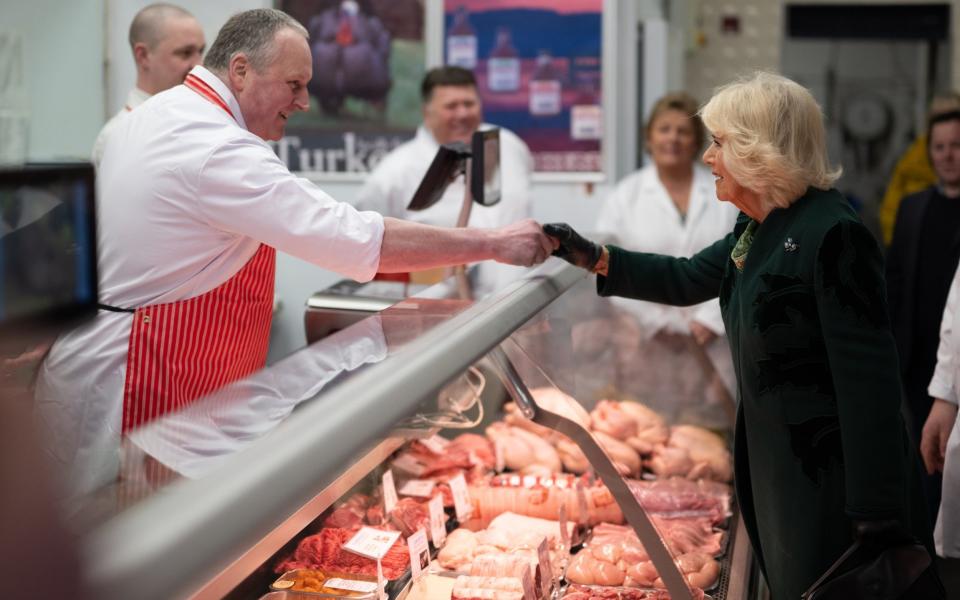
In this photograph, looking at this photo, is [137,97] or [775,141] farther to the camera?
[137,97]

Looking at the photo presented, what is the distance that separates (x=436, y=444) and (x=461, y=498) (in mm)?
214

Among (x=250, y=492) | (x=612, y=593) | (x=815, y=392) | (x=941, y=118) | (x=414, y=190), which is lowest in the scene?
(x=612, y=593)

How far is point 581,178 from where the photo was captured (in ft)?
20.7

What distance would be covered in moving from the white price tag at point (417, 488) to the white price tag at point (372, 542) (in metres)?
0.24

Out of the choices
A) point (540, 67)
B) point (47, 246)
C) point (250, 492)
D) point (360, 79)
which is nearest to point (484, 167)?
point (47, 246)

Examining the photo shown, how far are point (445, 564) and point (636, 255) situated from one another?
2.81 feet

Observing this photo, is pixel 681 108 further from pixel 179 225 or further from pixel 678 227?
pixel 179 225

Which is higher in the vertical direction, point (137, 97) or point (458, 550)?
point (137, 97)

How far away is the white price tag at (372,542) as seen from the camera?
2.33m

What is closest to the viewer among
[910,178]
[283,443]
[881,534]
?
[283,443]

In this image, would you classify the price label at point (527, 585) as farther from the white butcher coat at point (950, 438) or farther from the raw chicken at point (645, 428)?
the white butcher coat at point (950, 438)

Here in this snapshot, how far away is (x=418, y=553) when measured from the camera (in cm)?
238

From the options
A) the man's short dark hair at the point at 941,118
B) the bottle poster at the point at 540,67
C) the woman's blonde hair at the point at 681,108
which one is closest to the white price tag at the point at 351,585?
the woman's blonde hair at the point at 681,108

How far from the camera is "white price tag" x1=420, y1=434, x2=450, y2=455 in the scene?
301cm
